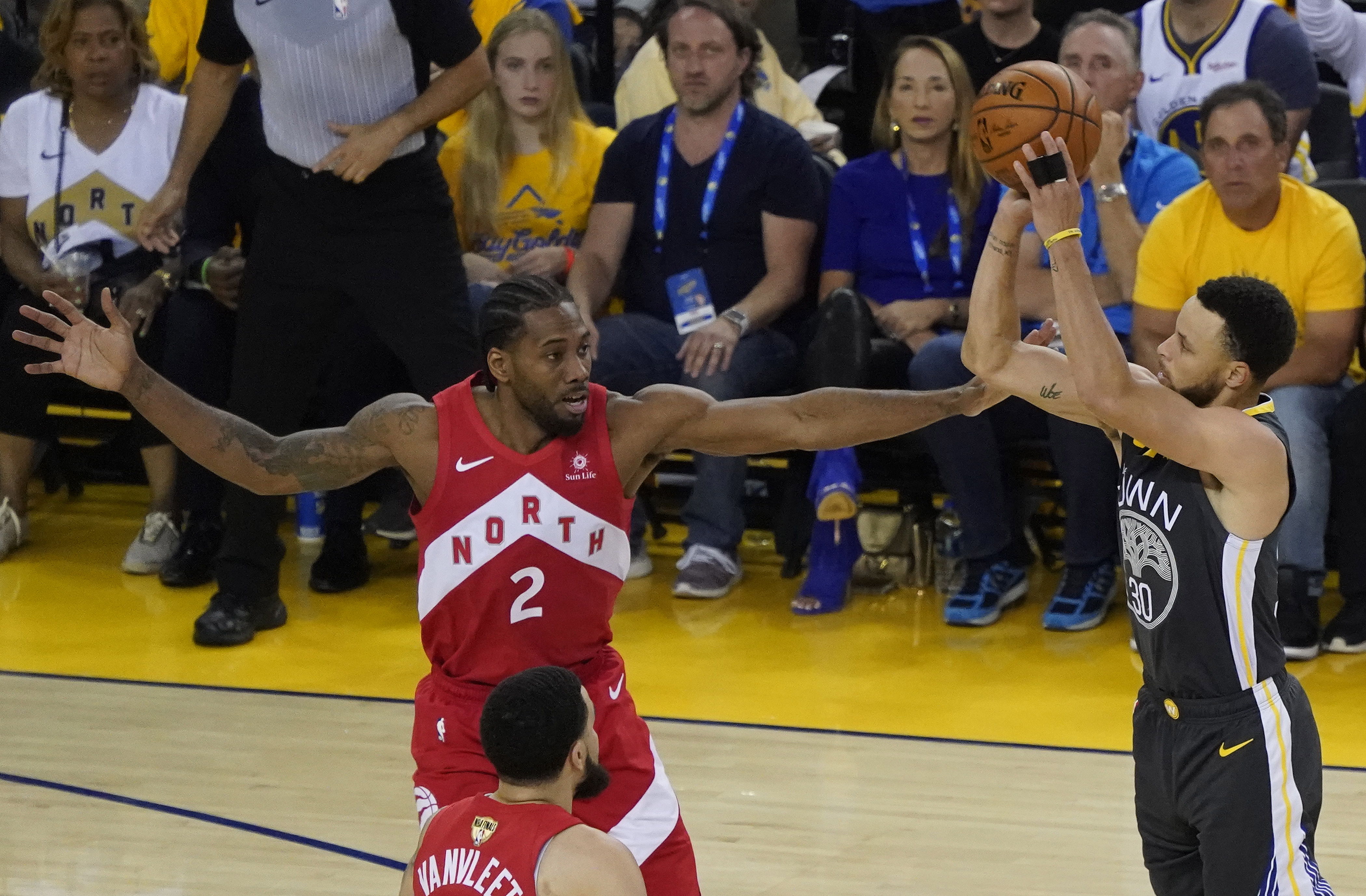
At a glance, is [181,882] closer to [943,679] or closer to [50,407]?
[943,679]

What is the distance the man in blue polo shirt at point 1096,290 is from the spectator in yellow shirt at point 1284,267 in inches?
9.7

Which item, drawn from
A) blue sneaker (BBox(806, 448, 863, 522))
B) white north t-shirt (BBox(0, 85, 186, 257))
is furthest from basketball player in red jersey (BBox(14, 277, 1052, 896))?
white north t-shirt (BBox(0, 85, 186, 257))

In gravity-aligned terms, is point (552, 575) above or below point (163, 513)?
above

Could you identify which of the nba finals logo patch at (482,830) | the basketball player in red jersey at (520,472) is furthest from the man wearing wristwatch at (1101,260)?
the nba finals logo patch at (482,830)

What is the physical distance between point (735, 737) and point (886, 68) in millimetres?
2760

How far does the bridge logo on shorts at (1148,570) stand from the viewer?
140 inches

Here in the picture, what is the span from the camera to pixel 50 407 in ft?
27.5

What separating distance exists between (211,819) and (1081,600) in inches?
124

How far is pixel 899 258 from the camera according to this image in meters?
6.84

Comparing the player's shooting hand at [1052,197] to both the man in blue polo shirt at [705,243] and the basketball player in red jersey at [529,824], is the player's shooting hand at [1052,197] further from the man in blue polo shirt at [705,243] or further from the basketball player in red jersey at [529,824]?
the man in blue polo shirt at [705,243]

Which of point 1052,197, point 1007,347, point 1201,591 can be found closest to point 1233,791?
point 1201,591

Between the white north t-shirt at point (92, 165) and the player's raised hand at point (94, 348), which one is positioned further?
the white north t-shirt at point (92, 165)

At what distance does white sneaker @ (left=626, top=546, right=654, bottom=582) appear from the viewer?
709 cm

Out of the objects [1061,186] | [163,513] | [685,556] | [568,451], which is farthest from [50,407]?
[1061,186]
